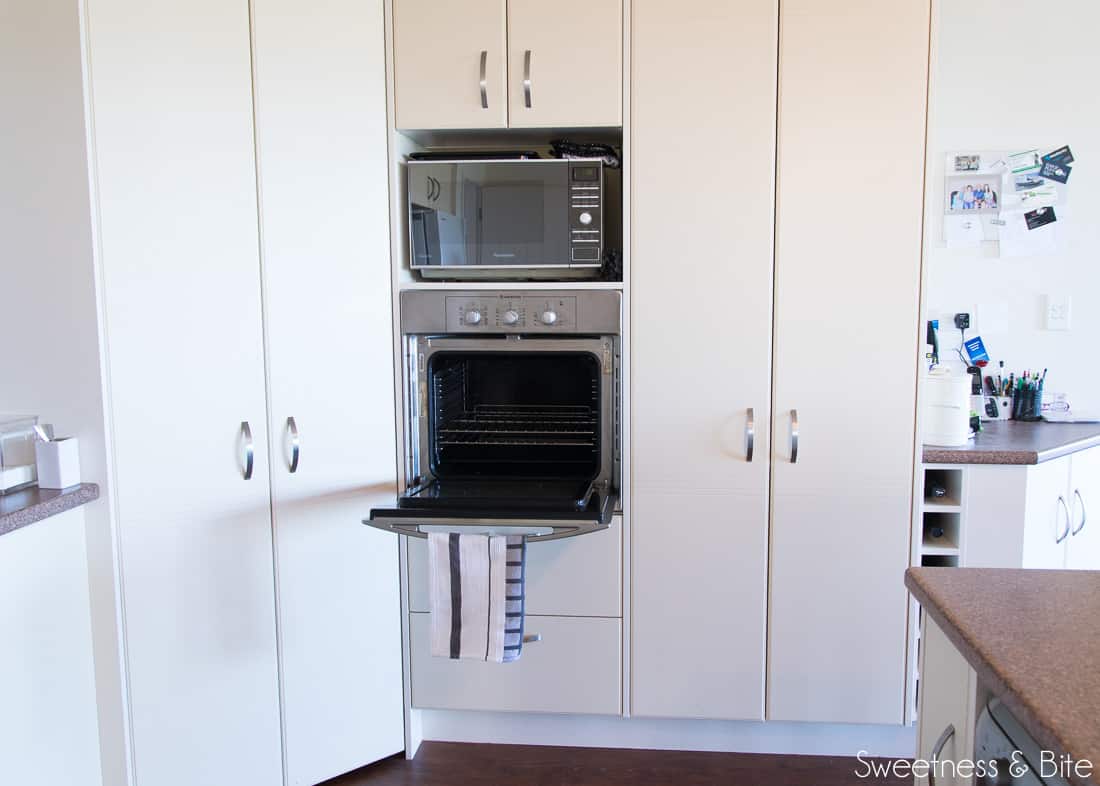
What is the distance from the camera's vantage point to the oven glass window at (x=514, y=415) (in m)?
2.23

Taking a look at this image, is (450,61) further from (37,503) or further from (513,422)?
(37,503)

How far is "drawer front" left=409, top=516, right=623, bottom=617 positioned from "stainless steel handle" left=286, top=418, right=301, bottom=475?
17.2 inches

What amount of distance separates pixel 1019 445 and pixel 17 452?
258cm

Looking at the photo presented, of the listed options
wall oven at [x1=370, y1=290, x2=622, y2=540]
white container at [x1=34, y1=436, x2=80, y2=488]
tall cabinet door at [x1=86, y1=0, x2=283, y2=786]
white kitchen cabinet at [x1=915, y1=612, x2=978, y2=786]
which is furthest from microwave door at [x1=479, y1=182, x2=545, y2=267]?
white kitchen cabinet at [x1=915, y1=612, x2=978, y2=786]

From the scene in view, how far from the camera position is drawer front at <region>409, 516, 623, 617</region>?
2.20 metres

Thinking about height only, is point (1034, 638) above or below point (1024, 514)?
above

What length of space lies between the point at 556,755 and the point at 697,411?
1.15 metres

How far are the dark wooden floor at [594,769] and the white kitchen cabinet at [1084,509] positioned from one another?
0.90 m

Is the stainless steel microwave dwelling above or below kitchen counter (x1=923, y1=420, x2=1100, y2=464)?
above

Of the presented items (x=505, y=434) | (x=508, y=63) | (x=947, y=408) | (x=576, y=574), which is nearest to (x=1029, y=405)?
(x=947, y=408)

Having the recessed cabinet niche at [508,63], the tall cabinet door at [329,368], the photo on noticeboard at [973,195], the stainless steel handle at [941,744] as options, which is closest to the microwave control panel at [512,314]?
the tall cabinet door at [329,368]

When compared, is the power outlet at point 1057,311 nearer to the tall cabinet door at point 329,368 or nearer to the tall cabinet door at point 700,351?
the tall cabinet door at point 700,351

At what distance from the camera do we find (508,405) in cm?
240

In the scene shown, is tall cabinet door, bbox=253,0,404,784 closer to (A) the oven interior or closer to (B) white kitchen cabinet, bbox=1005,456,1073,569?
(A) the oven interior
